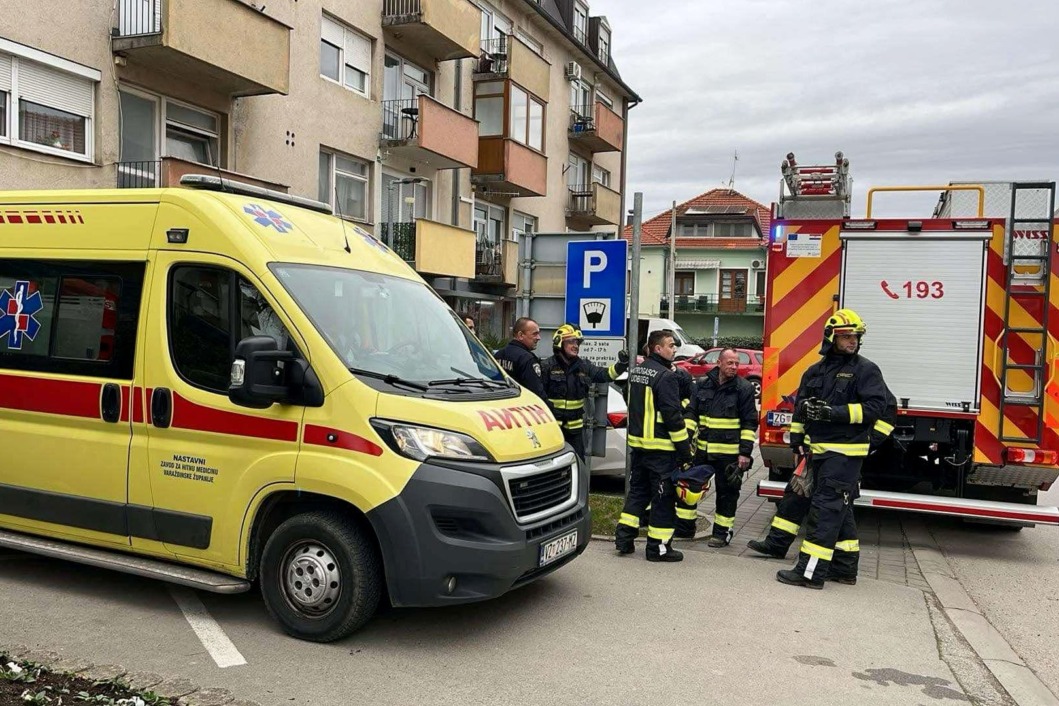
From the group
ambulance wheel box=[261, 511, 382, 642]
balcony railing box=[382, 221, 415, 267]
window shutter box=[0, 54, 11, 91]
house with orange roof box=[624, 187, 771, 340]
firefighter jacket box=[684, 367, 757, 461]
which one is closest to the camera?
ambulance wheel box=[261, 511, 382, 642]

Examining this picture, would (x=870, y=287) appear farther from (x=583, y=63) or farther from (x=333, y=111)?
(x=583, y=63)

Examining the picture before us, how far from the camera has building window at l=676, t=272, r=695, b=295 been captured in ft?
172

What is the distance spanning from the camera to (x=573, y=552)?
516 cm

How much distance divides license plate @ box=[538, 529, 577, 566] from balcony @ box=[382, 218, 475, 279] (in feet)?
46.3

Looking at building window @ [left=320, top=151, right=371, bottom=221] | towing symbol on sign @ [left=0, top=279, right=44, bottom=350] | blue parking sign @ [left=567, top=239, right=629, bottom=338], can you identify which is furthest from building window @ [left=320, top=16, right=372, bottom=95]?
towing symbol on sign @ [left=0, top=279, right=44, bottom=350]

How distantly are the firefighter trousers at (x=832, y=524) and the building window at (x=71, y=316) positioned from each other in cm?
461

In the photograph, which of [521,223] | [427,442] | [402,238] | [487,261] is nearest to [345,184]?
[402,238]

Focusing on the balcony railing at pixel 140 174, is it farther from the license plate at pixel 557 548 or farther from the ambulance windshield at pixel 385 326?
the license plate at pixel 557 548

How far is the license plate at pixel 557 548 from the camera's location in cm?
478

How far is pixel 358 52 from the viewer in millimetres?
18234

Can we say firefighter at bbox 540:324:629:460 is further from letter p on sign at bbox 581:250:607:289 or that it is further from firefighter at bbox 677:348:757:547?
firefighter at bbox 677:348:757:547

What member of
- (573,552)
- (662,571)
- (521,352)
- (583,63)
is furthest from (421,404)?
(583,63)

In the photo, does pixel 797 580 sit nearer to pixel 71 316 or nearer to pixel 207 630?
pixel 207 630

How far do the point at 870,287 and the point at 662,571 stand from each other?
3.28 metres
